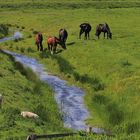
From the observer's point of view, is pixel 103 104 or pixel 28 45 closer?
pixel 103 104

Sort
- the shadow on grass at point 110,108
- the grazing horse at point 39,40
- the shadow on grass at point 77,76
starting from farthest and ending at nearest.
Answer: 1. the grazing horse at point 39,40
2. the shadow on grass at point 77,76
3. the shadow on grass at point 110,108

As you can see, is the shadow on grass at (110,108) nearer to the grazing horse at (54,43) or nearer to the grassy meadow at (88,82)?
the grassy meadow at (88,82)

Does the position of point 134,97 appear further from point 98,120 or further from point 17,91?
point 17,91

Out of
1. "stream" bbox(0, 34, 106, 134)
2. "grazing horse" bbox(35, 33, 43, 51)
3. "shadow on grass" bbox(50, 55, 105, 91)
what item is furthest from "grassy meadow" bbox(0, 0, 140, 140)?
"grazing horse" bbox(35, 33, 43, 51)

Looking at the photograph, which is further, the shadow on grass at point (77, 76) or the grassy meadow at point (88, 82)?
the shadow on grass at point (77, 76)

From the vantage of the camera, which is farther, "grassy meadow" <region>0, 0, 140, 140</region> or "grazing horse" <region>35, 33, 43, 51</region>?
"grazing horse" <region>35, 33, 43, 51</region>

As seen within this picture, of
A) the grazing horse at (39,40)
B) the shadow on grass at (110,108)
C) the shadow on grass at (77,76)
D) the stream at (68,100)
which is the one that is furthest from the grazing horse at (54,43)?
the shadow on grass at (110,108)

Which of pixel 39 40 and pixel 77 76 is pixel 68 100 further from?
pixel 39 40

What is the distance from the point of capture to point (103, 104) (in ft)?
85.5

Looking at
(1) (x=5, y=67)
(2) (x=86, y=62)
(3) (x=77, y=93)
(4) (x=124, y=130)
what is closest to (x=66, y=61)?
(2) (x=86, y=62)

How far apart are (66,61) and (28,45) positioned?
39.7ft

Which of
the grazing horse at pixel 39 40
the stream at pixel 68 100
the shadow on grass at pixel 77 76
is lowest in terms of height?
the stream at pixel 68 100

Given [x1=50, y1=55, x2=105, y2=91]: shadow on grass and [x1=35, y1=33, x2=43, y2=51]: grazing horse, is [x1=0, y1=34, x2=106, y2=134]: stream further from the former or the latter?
[x1=35, y1=33, x2=43, y2=51]: grazing horse

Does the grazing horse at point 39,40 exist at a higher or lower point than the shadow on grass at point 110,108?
higher
